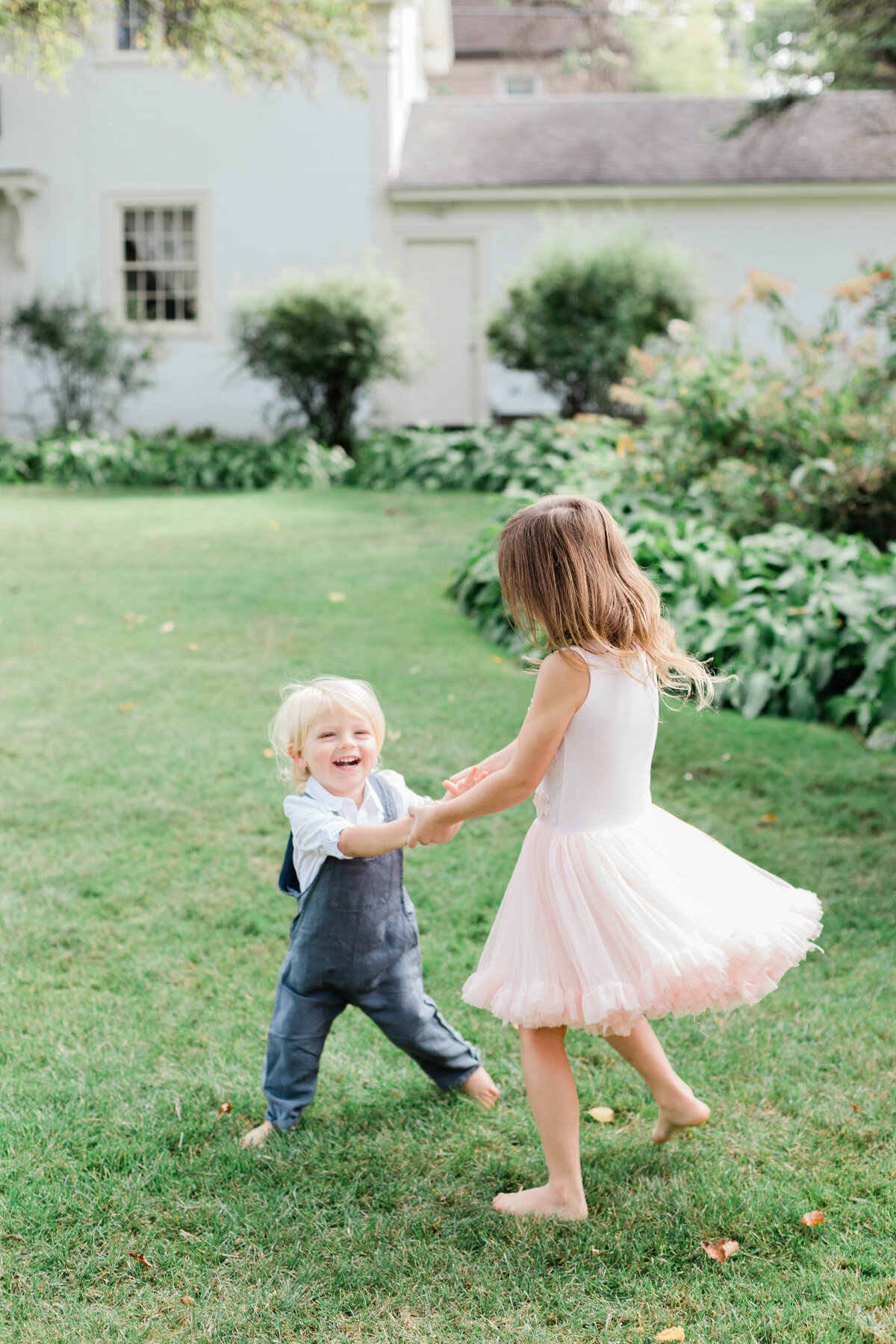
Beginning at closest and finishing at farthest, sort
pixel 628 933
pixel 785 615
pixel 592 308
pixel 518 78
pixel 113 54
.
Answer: pixel 628 933, pixel 785 615, pixel 592 308, pixel 113 54, pixel 518 78

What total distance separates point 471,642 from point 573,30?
2658 cm

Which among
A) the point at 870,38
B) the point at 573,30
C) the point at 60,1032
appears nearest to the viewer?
the point at 60,1032

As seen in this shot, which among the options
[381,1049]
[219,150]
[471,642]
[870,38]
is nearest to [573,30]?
[219,150]

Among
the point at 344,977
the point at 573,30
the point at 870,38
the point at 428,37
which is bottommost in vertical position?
the point at 344,977

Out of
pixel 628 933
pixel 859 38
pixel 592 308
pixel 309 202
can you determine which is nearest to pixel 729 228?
pixel 592 308

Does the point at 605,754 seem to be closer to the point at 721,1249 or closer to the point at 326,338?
the point at 721,1249

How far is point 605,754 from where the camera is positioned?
202cm

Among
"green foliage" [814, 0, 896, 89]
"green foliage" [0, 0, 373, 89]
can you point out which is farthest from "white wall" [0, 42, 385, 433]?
"green foliage" [0, 0, 373, 89]

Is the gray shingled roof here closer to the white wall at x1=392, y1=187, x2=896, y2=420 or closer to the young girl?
the white wall at x1=392, y1=187, x2=896, y2=420

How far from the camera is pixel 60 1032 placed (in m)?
2.72

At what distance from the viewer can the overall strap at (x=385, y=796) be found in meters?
2.38

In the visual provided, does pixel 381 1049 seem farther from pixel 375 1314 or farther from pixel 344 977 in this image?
pixel 375 1314

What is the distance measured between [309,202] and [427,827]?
15219 mm

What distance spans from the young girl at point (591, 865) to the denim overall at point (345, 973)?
302 millimetres
